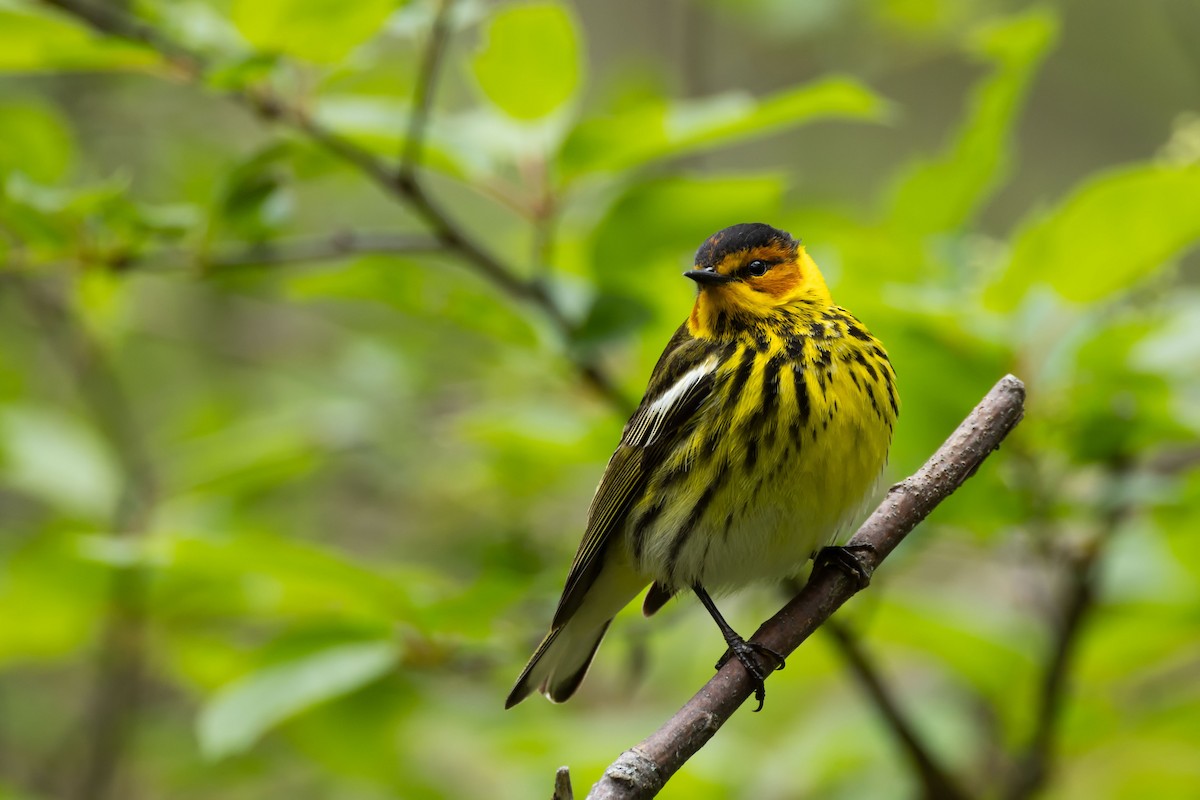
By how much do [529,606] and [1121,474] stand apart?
1227mm

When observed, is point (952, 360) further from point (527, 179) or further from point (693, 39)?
point (693, 39)

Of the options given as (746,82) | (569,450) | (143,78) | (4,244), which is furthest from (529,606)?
(746,82)

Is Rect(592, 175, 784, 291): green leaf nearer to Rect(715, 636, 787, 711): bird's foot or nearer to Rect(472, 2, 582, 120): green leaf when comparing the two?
Rect(472, 2, 582, 120): green leaf

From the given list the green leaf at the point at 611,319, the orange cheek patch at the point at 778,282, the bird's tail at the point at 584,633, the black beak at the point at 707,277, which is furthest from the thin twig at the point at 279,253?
the bird's tail at the point at 584,633

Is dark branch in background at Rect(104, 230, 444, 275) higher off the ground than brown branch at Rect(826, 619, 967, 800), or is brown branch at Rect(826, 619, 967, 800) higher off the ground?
dark branch in background at Rect(104, 230, 444, 275)

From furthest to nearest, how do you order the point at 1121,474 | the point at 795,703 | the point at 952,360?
the point at 795,703 → the point at 1121,474 → the point at 952,360

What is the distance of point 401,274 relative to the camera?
2617 millimetres

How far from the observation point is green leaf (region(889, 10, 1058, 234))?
2.23 m

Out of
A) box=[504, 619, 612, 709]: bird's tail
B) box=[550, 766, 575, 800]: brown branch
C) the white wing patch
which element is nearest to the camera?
box=[550, 766, 575, 800]: brown branch

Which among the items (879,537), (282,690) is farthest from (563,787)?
(282,690)

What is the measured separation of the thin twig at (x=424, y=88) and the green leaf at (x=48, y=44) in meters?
0.47

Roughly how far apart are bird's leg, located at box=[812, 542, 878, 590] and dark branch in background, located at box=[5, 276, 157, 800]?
1.79 metres

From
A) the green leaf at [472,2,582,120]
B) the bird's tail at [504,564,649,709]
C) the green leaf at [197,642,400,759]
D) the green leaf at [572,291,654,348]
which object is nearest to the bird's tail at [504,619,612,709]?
the bird's tail at [504,564,649,709]

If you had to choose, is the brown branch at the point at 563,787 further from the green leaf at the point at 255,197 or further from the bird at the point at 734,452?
the green leaf at the point at 255,197
